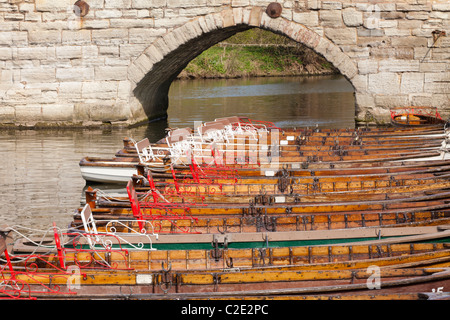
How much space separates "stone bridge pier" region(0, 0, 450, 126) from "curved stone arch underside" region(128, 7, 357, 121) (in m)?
0.02

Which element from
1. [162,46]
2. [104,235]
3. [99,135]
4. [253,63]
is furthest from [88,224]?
[253,63]

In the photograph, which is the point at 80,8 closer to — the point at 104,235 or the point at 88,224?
the point at 88,224

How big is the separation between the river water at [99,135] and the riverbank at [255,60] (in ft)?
15.9

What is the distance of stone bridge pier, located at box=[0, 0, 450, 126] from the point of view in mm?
14836

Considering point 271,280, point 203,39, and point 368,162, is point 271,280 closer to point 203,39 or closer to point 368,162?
point 368,162

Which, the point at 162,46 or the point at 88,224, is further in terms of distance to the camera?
the point at 162,46

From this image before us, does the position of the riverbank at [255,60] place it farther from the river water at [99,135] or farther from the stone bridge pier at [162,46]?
the stone bridge pier at [162,46]

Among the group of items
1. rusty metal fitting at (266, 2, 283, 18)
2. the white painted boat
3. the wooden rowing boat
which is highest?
rusty metal fitting at (266, 2, 283, 18)

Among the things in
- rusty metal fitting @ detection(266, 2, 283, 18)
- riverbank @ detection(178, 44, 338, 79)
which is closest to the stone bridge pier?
rusty metal fitting @ detection(266, 2, 283, 18)

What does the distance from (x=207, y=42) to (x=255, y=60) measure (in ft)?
70.5

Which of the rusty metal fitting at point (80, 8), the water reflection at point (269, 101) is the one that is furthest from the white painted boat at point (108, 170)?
the water reflection at point (269, 101)

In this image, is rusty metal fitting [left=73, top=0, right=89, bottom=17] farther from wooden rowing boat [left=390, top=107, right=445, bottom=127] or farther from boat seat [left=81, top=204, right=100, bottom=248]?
boat seat [left=81, top=204, right=100, bottom=248]

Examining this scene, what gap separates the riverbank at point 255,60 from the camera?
119 feet

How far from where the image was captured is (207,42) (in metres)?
17.1
